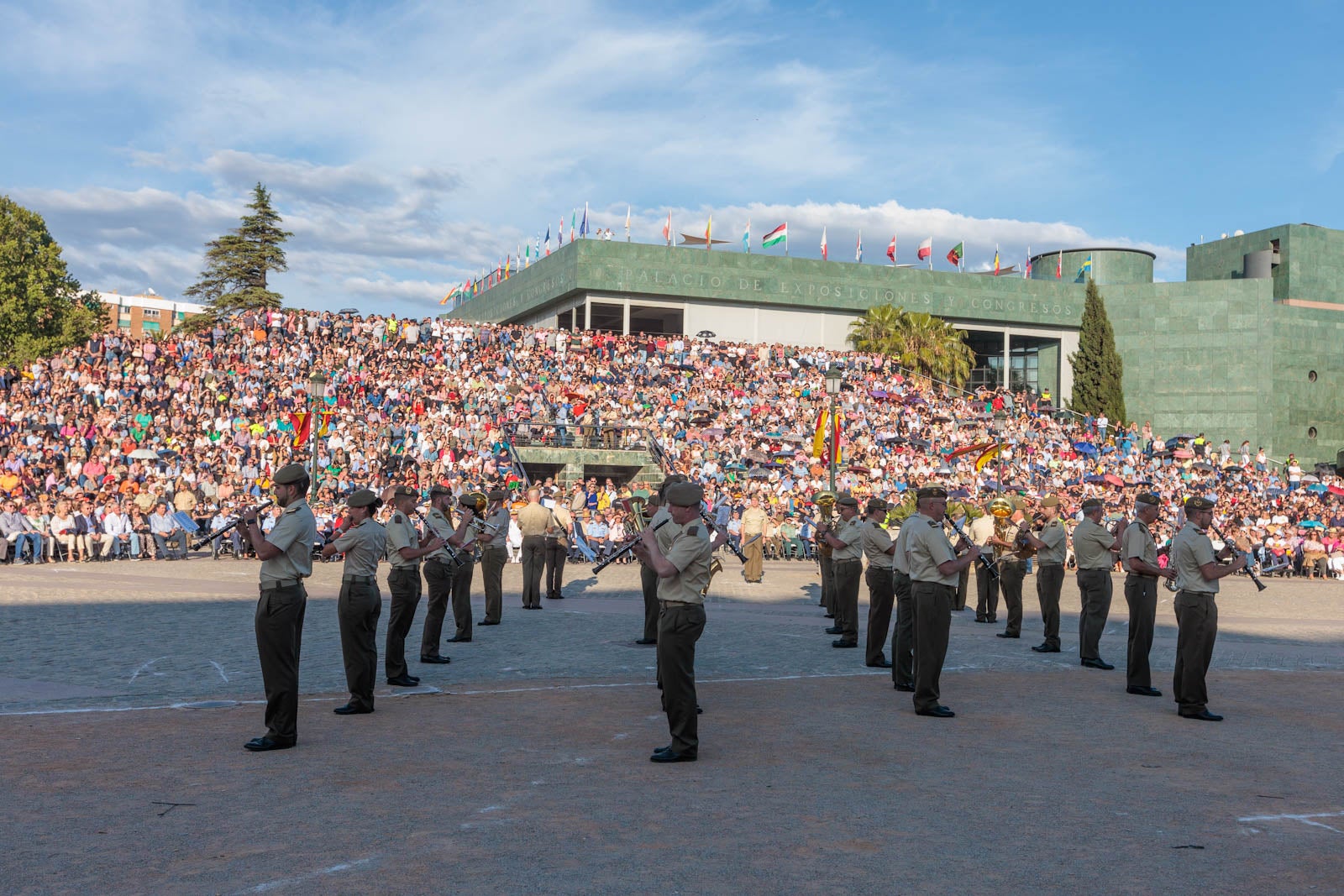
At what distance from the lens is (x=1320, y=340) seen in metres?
53.5

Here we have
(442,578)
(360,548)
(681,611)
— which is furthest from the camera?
(442,578)

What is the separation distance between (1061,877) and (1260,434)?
53827 mm

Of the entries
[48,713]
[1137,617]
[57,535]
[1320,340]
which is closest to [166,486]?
[57,535]

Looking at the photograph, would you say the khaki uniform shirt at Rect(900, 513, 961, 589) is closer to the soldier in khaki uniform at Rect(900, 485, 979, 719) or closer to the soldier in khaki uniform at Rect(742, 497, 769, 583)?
the soldier in khaki uniform at Rect(900, 485, 979, 719)

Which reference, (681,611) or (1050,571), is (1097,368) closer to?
(1050,571)

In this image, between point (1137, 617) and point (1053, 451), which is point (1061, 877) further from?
point (1053, 451)

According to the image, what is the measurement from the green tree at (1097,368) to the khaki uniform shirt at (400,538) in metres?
45.7

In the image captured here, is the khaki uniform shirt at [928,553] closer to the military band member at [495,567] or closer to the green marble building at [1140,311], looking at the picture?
the military band member at [495,567]

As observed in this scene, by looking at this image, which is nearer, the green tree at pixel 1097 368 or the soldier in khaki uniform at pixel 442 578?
the soldier in khaki uniform at pixel 442 578

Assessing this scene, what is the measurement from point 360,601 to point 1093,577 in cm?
805

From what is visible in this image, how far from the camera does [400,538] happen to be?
1079 centimetres

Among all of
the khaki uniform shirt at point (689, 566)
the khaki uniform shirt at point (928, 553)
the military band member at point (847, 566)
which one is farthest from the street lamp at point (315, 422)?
the khaki uniform shirt at point (689, 566)

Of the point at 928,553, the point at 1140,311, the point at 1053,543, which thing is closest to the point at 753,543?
the point at 1053,543

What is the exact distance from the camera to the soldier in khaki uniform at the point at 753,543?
22531 millimetres
